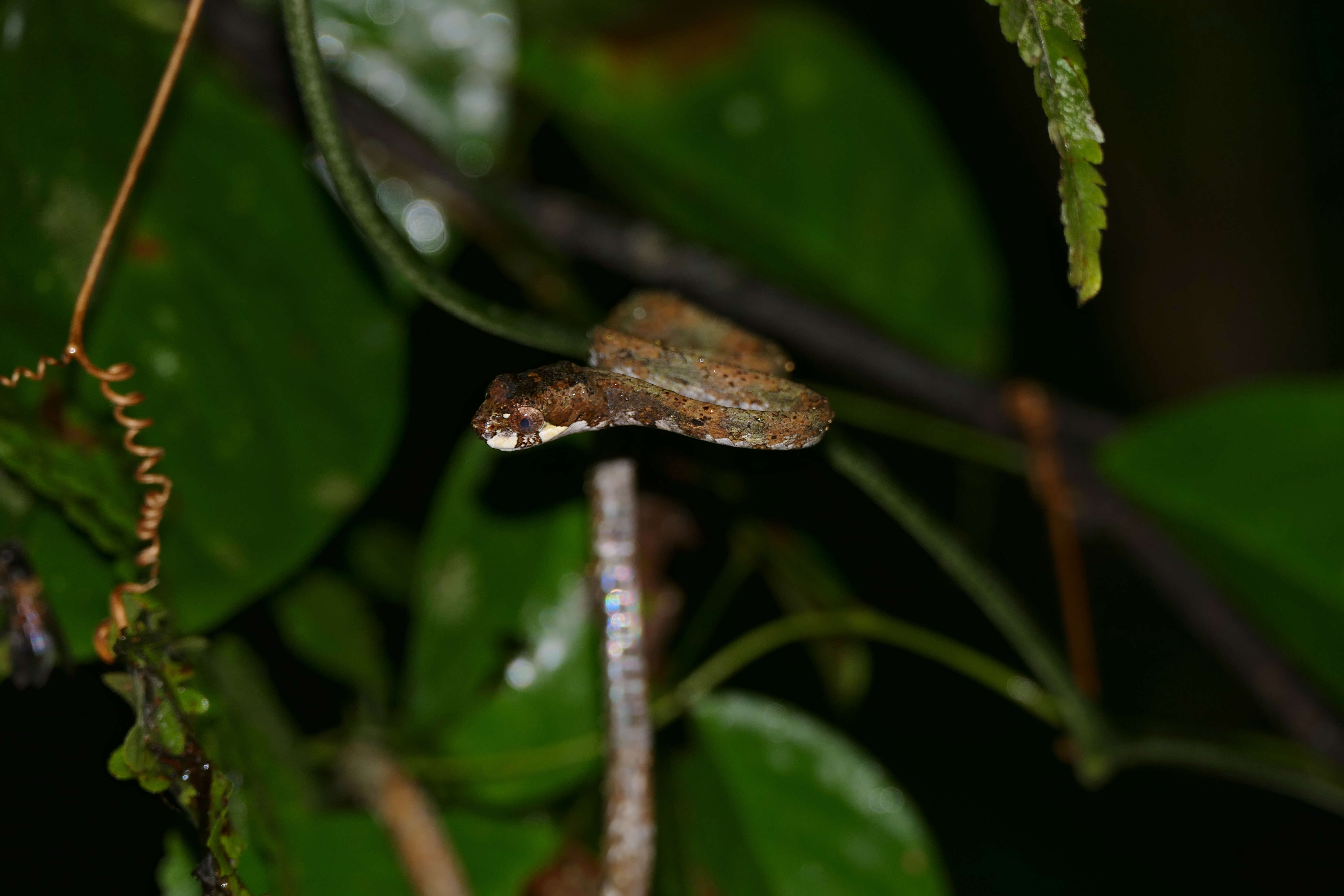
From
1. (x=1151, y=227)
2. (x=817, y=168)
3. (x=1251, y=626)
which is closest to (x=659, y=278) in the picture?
(x=817, y=168)

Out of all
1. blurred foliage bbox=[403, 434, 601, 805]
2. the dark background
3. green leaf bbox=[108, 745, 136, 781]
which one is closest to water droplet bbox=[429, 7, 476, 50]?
the dark background

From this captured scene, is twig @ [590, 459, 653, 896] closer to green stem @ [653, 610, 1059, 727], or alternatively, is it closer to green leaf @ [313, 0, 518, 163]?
green stem @ [653, 610, 1059, 727]

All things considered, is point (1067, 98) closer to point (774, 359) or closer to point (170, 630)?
point (774, 359)

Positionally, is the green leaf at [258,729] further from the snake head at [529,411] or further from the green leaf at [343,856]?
the snake head at [529,411]

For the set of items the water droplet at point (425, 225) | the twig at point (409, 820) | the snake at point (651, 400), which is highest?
the water droplet at point (425, 225)

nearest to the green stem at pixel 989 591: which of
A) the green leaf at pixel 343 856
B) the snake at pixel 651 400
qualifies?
the snake at pixel 651 400
